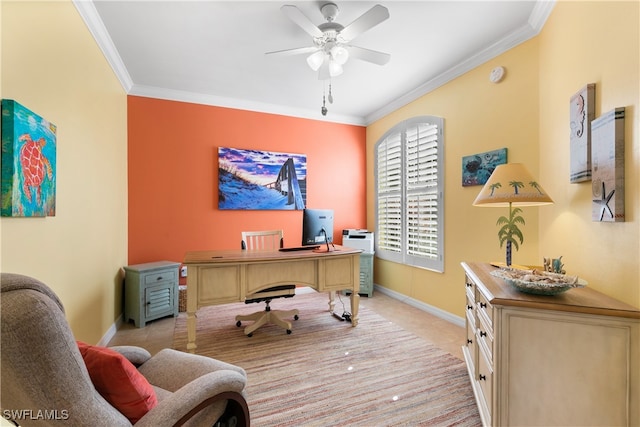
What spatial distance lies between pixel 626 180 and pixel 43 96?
127 inches

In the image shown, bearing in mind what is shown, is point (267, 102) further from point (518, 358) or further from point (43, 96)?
point (518, 358)

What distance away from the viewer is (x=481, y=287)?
1.57 meters

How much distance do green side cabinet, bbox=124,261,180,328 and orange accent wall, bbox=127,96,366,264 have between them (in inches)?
19.6

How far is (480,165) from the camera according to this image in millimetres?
2928

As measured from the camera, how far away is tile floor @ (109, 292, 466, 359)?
2741 millimetres

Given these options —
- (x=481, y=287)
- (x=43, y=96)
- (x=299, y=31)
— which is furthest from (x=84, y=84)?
(x=481, y=287)

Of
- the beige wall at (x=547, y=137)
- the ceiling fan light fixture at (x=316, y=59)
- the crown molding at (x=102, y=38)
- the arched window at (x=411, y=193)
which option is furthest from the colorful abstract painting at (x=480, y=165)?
the crown molding at (x=102, y=38)

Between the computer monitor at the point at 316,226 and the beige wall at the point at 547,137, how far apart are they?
1.45 metres

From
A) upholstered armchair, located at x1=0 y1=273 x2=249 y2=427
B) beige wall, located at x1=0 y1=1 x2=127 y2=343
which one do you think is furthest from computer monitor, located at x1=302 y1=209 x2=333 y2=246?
upholstered armchair, located at x1=0 y1=273 x2=249 y2=427

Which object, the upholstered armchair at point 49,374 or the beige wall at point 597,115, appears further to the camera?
the beige wall at point 597,115

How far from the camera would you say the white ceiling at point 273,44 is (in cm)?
227

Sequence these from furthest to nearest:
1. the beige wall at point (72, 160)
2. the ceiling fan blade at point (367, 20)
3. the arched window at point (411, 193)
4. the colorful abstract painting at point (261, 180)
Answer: the colorful abstract painting at point (261, 180) → the arched window at point (411, 193) → the ceiling fan blade at point (367, 20) → the beige wall at point (72, 160)

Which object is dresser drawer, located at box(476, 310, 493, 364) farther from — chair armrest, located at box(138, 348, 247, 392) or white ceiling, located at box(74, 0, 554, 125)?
white ceiling, located at box(74, 0, 554, 125)

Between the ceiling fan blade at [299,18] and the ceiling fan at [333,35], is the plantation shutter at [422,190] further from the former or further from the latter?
the ceiling fan blade at [299,18]
